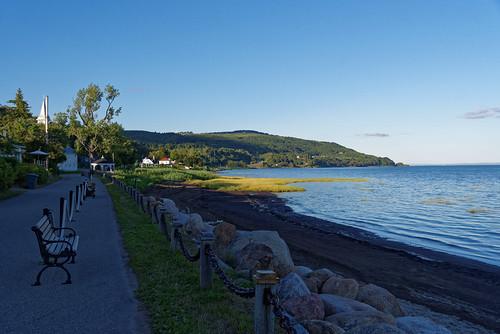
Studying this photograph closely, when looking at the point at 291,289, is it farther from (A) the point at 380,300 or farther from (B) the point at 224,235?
(B) the point at 224,235

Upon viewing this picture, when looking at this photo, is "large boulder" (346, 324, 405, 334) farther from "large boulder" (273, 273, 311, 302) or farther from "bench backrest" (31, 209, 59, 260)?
"bench backrest" (31, 209, 59, 260)

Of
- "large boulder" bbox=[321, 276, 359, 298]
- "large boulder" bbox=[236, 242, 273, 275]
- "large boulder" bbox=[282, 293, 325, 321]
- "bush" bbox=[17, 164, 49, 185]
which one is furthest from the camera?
"bush" bbox=[17, 164, 49, 185]

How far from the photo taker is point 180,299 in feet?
20.9

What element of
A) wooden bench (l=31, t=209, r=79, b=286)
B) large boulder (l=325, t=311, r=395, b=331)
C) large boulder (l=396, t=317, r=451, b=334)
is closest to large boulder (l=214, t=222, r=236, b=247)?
wooden bench (l=31, t=209, r=79, b=286)

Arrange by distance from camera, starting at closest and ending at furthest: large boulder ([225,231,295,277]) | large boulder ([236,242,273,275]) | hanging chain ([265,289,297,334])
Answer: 1. hanging chain ([265,289,297,334])
2. large boulder ([236,242,273,275])
3. large boulder ([225,231,295,277])

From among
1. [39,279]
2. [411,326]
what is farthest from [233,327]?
[39,279]

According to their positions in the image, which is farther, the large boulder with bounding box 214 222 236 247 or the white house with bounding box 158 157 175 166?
the white house with bounding box 158 157 175 166

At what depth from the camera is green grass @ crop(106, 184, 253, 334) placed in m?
5.36

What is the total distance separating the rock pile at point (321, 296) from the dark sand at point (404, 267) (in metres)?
2.71

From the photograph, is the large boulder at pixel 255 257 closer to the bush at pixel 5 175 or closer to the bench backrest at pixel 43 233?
the bench backrest at pixel 43 233

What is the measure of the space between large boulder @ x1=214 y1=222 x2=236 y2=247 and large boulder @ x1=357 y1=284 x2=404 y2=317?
4351 mm

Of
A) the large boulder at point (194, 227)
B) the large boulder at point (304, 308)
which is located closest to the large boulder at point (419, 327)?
the large boulder at point (304, 308)

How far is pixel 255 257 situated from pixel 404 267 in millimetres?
6906

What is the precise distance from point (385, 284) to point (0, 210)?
49.5 feet
